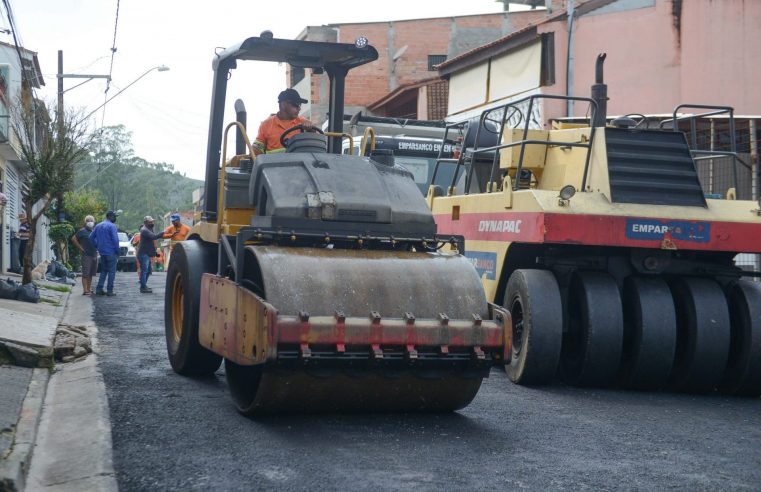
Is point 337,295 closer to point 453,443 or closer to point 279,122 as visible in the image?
point 453,443

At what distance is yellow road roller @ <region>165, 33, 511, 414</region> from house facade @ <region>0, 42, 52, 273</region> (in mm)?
18961

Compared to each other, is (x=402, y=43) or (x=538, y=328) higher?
(x=402, y=43)

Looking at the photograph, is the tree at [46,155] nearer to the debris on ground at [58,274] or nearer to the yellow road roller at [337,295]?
the debris on ground at [58,274]

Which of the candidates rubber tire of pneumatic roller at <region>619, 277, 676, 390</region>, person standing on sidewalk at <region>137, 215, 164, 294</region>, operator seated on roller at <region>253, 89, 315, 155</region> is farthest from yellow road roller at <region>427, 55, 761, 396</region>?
person standing on sidewalk at <region>137, 215, 164, 294</region>

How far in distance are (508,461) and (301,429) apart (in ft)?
4.32

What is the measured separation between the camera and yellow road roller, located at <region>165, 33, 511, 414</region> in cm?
584

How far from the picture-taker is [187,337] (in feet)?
25.9

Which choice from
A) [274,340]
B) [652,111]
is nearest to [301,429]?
[274,340]

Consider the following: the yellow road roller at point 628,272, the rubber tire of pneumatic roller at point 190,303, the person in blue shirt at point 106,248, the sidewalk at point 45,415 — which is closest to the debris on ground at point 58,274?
the person in blue shirt at point 106,248

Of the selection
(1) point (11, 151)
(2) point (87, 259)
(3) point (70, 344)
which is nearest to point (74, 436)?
(3) point (70, 344)

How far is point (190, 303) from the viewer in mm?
7715

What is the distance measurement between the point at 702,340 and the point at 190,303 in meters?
4.02

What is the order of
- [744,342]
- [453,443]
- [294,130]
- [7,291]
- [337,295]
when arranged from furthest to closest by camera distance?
[7,291]
[744,342]
[294,130]
[337,295]
[453,443]

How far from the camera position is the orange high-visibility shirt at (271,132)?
7.80 metres
